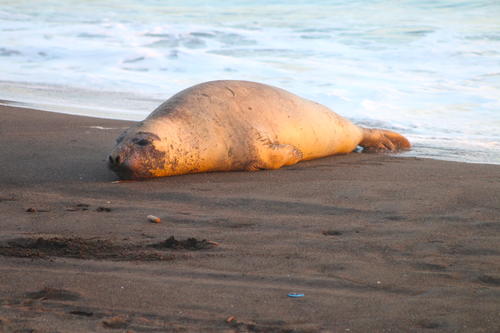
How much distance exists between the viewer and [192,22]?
1764 centimetres

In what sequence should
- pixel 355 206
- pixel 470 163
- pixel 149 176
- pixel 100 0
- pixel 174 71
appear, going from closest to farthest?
pixel 355 206 → pixel 149 176 → pixel 470 163 → pixel 174 71 → pixel 100 0

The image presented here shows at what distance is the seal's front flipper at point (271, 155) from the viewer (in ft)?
16.9

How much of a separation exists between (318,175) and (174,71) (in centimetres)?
668

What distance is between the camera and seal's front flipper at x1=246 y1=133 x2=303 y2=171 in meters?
5.15

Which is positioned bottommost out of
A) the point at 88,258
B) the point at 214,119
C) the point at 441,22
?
the point at 88,258

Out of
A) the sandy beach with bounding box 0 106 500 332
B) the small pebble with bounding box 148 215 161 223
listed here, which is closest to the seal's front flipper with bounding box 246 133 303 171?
the sandy beach with bounding box 0 106 500 332

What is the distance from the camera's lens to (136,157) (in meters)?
4.61

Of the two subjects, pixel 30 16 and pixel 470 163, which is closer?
pixel 470 163

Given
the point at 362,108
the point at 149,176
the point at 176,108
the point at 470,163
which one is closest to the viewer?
the point at 149,176

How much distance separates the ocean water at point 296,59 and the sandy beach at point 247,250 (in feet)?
6.90

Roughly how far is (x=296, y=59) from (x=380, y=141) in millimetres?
6086

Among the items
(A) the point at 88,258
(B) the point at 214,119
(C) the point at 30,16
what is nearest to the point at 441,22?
(C) the point at 30,16

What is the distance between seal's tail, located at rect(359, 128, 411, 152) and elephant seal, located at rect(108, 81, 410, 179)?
41 cm

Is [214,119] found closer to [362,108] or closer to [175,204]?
[175,204]
